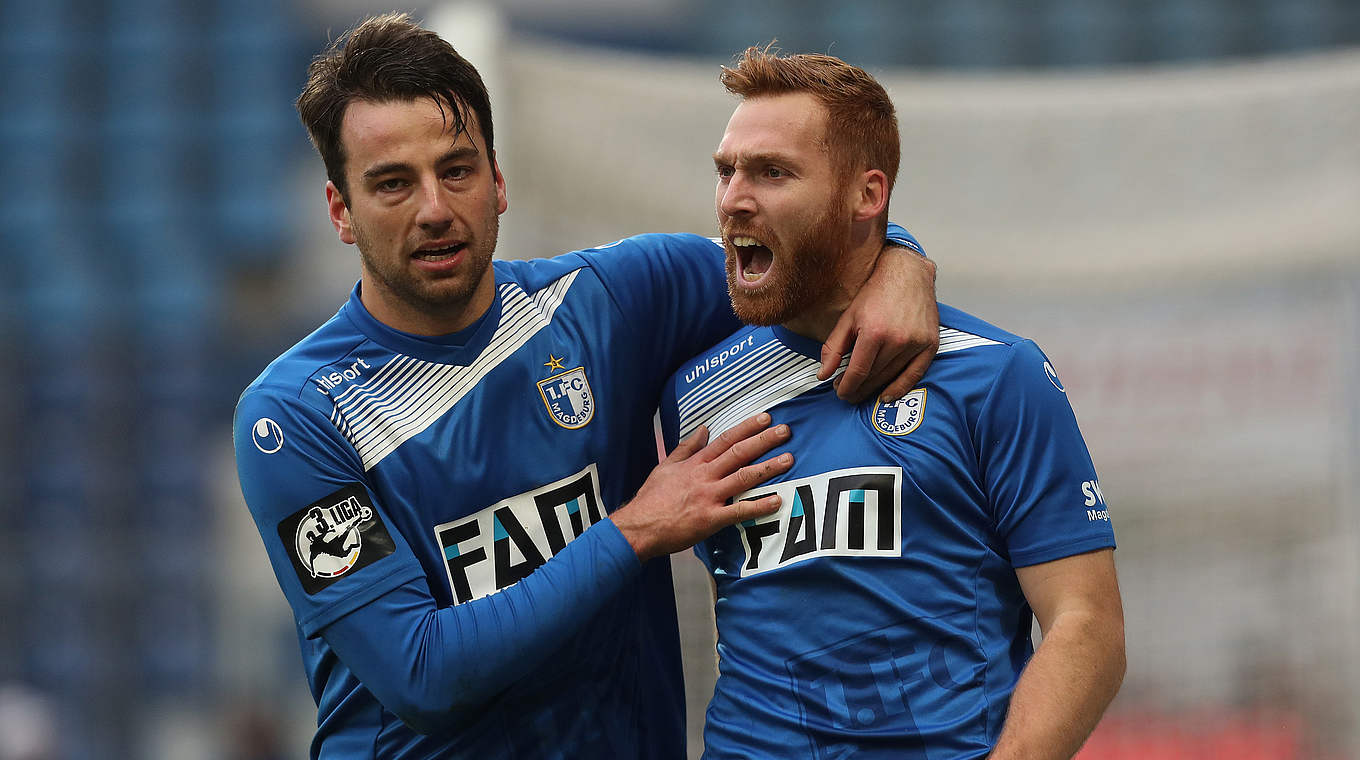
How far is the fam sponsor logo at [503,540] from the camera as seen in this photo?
2.65 meters

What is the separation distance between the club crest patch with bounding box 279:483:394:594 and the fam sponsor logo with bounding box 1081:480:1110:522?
50.0 inches

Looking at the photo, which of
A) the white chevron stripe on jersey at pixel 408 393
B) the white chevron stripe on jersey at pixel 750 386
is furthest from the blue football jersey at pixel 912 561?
the white chevron stripe on jersey at pixel 408 393

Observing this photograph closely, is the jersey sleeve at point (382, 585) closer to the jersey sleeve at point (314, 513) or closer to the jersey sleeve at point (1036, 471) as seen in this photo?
the jersey sleeve at point (314, 513)

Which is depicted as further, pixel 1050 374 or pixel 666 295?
pixel 666 295

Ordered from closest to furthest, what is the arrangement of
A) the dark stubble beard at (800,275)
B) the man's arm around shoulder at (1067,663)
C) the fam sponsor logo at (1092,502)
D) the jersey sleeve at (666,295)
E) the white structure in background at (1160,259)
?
the man's arm around shoulder at (1067,663) → the fam sponsor logo at (1092,502) → the dark stubble beard at (800,275) → the jersey sleeve at (666,295) → the white structure in background at (1160,259)

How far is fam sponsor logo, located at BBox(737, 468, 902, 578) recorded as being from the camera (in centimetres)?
248

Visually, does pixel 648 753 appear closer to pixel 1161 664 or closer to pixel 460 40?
pixel 460 40

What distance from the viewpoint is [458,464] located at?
2.66 metres

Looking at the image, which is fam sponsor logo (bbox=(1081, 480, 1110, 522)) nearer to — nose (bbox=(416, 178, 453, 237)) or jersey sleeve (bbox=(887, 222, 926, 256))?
jersey sleeve (bbox=(887, 222, 926, 256))

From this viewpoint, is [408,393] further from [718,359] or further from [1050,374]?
[1050,374]

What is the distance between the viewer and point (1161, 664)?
6555 mm

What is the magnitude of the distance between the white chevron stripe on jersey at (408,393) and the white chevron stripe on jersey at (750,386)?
1.18 feet

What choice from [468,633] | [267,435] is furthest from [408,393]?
[468,633]

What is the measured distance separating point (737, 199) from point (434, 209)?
0.58 meters
